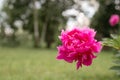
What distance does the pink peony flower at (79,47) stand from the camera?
2252 mm

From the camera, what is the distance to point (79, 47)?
2.24 meters

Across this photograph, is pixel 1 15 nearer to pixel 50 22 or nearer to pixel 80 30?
pixel 50 22

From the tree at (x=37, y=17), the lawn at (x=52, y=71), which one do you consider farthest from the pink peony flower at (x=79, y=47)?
the tree at (x=37, y=17)

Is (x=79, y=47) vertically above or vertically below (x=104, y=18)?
above

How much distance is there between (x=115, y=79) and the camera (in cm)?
670

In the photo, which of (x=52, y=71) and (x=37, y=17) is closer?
(x=52, y=71)

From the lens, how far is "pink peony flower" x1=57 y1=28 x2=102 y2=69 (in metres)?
2.25

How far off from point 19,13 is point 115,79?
24671mm

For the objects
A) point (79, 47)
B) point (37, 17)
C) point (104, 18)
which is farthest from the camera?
point (37, 17)

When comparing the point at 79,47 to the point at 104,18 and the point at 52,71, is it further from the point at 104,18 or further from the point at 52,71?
the point at 104,18

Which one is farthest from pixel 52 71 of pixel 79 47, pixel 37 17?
pixel 37 17

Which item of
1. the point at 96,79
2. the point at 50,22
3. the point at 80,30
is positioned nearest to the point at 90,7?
the point at 50,22

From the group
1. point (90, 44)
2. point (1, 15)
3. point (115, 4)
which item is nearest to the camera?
point (90, 44)

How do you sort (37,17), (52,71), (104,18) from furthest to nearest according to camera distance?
(37,17), (104,18), (52,71)
